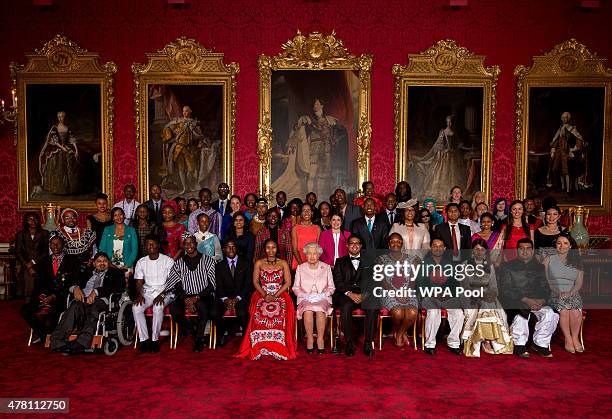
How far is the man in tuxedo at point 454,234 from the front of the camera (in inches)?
289

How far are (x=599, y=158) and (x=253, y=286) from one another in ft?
25.1

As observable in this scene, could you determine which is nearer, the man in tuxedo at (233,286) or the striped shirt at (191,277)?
the man in tuxedo at (233,286)

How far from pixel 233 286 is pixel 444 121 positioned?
5767mm

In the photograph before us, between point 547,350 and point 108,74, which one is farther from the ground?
point 108,74

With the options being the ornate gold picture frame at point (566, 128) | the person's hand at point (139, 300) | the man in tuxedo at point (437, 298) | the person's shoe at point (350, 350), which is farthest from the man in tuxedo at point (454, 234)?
the person's hand at point (139, 300)

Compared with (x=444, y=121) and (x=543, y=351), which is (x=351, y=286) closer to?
(x=543, y=351)

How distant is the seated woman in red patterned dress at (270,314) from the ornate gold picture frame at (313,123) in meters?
3.55

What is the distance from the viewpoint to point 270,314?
6629mm

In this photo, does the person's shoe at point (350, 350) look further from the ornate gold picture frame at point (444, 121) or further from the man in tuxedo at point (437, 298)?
the ornate gold picture frame at point (444, 121)

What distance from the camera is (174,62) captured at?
10.3 m

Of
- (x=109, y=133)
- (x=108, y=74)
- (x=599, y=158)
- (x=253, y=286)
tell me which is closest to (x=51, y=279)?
(x=253, y=286)

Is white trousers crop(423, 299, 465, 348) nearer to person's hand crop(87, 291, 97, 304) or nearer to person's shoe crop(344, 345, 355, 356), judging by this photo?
person's shoe crop(344, 345, 355, 356)

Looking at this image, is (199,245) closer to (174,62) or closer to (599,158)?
(174,62)

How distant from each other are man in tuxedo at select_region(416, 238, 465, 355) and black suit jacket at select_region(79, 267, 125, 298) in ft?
12.8
